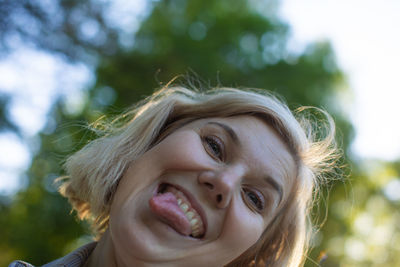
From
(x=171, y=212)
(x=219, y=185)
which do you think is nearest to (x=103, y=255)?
(x=171, y=212)

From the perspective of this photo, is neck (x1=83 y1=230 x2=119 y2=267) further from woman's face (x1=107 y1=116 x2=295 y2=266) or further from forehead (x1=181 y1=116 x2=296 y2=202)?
forehead (x1=181 y1=116 x2=296 y2=202)

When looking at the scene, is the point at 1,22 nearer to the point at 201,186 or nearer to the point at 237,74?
the point at 201,186

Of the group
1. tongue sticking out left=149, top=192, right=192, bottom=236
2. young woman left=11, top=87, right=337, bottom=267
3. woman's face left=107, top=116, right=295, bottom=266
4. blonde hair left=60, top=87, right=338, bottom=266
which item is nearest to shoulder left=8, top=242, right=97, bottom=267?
young woman left=11, top=87, right=337, bottom=267

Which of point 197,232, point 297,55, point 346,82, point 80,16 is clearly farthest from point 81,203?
point 346,82

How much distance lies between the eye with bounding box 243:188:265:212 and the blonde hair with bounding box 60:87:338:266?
44cm

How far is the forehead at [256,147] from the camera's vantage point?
206cm

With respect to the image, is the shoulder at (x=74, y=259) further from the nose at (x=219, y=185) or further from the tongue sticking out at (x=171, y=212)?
the nose at (x=219, y=185)

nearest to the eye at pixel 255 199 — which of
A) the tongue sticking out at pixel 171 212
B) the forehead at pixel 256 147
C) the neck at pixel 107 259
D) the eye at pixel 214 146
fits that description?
the forehead at pixel 256 147

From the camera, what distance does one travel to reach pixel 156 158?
2.00 m

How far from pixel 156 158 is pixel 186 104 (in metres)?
0.66

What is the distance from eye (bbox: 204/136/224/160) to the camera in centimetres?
208

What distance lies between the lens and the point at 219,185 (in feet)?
6.19

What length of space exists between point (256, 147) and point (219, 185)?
0.36m

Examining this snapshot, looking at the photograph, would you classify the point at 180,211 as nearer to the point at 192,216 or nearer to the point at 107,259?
the point at 192,216
